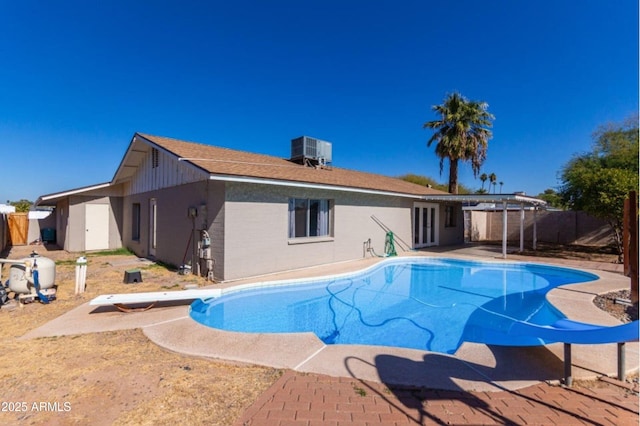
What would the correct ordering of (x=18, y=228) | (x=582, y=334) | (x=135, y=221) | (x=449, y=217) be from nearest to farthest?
(x=582, y=334) < (x=135, y=221) < (x=449, y=217) < (x=18, y=228)

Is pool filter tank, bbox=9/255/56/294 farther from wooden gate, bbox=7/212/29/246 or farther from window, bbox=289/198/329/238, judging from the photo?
wooden gate, bbox=7/212/29/246

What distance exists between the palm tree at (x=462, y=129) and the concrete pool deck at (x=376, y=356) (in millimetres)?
17559

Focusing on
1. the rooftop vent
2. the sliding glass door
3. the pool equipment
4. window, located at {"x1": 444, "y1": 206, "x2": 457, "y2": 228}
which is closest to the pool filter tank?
the pool equipment

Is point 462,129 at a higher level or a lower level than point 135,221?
higher

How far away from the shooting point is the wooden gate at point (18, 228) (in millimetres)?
20516

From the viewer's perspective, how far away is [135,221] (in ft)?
51.9

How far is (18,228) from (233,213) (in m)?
21.7

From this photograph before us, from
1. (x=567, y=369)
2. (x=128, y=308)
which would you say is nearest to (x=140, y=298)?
(x=128, y=308)

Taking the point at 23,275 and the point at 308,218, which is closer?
the point at 23,275

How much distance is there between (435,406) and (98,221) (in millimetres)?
18754

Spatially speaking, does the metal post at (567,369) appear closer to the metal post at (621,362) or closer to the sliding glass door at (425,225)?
the metal post at (621,362)

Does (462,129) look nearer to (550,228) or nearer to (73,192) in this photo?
(550,228)

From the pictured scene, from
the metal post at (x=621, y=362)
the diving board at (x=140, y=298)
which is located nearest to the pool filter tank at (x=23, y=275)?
the diving board at (x=140, y=298)

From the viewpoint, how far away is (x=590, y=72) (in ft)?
45.4
